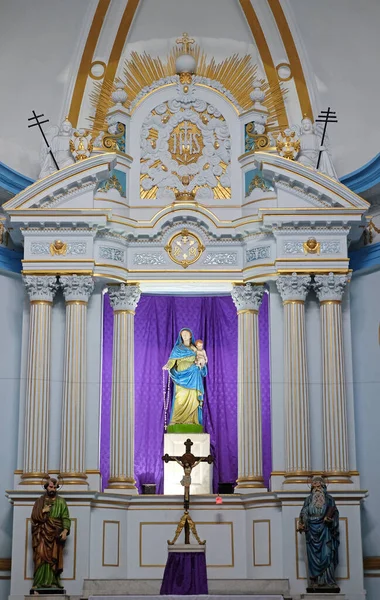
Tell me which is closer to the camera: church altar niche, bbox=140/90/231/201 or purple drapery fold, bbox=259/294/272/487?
purple drapery fold, bbox=259/294/272/487

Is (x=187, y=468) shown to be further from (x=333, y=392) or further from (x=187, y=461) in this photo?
(x=333, y=392)

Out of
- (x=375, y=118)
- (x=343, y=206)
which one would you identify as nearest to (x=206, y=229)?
(x=343, y=206)

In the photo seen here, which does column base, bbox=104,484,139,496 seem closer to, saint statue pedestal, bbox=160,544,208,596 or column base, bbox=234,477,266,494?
column base, bbox=234,477,266,494

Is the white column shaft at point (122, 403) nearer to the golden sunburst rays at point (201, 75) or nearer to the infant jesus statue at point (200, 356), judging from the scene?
the infant jesus statue at point (200, 356)

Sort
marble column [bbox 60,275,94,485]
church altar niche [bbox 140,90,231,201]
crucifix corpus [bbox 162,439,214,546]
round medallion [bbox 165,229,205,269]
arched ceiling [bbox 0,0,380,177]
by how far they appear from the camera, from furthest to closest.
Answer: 1. arched ceiling [bbox 0,0,380,177]
2. church altar niche [bbox 140,90,231,201]
3. round medallion [bbox 165,229,205,269]
4. marble column [bbox 60,275,94,485]
5. crucifix corpus [bbox 162,439,214,546]

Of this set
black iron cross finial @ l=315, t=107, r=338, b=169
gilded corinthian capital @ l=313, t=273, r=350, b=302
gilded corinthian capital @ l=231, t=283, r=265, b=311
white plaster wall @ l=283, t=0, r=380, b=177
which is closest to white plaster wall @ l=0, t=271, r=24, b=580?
gilded corinthian capital @ l=231, t=283, r=265, b=311

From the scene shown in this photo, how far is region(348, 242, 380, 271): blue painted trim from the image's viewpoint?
770 inches

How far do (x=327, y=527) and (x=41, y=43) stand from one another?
9.48 meters

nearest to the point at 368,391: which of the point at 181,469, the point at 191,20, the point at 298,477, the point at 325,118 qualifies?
the point at 298,477

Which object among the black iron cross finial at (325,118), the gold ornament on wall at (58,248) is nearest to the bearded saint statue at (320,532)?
the gold ornament on wall at (58,248)

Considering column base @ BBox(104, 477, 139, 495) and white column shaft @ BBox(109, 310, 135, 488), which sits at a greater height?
white column shaft @ BBox(109, 310, 135, 488)

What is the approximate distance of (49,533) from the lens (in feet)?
56.6

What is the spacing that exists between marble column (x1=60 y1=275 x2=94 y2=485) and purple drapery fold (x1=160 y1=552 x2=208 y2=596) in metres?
2.16

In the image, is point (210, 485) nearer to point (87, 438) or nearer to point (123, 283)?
point (87, 438)
